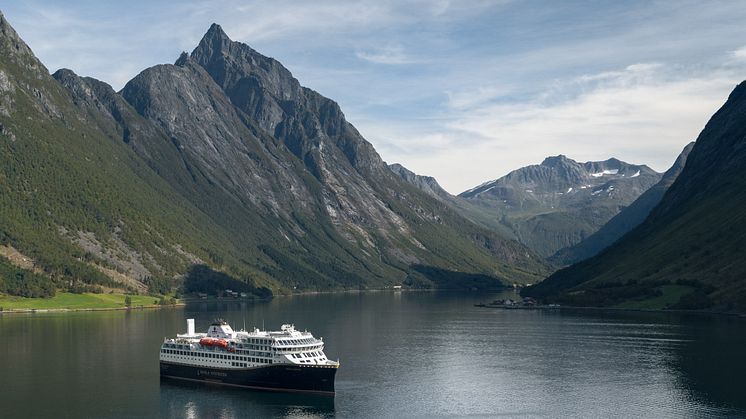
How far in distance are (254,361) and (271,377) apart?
508cm

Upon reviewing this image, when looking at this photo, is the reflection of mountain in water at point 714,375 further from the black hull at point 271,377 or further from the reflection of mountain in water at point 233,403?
the reflection of mountain in water at point 233,403

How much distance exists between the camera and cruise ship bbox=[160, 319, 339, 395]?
150750 millimetres

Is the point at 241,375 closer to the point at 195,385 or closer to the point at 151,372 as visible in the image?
the point at 195,385

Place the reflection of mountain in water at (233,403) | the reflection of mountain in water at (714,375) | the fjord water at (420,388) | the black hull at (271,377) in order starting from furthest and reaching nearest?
1. the black hull at (271,377)
2. the reflection of mountain in water at (714,375)
3. the fjord water at (420,388)
4. the reflection of mountain in water at (233,403)

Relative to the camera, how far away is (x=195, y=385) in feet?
526

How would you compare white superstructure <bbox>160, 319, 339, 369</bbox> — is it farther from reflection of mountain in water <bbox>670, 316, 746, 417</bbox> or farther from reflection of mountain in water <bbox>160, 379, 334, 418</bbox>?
reflection of mountain in water <bbox>670, 316, 746, 417</bbox>

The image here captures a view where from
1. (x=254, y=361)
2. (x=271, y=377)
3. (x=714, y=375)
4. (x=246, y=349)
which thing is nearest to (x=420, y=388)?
(x=271, y=377)

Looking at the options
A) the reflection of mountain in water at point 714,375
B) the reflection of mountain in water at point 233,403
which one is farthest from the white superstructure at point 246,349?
the reflection of mountain in water at point 714,375

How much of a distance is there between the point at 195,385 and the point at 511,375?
63890 mm

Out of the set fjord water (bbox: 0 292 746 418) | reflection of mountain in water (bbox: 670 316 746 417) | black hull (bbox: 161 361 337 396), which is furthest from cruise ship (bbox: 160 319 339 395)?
reflection of mountain in water (bbox: 670 316 746 417)

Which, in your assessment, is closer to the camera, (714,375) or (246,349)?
(246,349)

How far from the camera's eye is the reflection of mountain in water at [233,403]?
449ft

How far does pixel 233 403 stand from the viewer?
476ft

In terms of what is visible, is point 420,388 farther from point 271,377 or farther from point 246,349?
point 246,349
